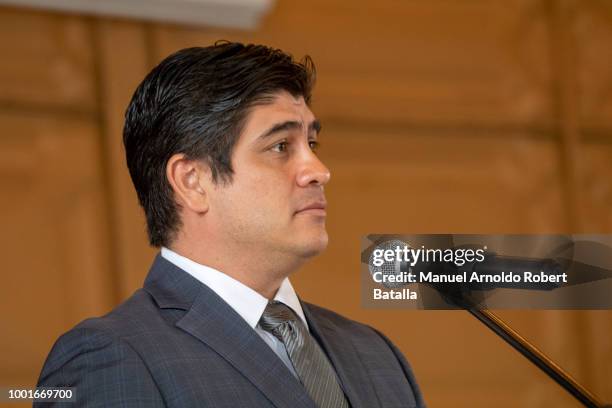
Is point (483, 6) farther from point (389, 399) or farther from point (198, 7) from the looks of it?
point (389, 399)

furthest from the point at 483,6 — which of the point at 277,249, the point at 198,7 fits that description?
the point at 277,249

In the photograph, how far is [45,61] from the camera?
2.80 meters

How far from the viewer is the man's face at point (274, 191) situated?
1468 millimetres

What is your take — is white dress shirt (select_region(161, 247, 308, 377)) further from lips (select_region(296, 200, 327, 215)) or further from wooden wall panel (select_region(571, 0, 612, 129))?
wooden wall panel (select_region(571, 0, 612, 129))

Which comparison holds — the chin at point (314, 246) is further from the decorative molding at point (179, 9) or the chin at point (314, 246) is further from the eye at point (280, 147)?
the decorative molding at point (179, 9)

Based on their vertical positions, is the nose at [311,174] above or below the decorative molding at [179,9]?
below

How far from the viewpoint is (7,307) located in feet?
8.69

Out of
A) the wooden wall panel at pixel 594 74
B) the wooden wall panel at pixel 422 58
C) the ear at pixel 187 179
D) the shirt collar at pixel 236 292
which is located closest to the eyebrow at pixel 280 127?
the ear at pixel 187 179

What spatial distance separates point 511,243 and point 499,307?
88 millimetres

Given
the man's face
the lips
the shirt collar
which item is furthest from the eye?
the shirt collar

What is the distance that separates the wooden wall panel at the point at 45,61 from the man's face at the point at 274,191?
1.44m

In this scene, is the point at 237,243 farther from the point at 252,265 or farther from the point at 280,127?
the point at 280,127

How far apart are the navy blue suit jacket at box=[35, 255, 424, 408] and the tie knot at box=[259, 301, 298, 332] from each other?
0.06m

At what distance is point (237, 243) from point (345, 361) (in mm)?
258
